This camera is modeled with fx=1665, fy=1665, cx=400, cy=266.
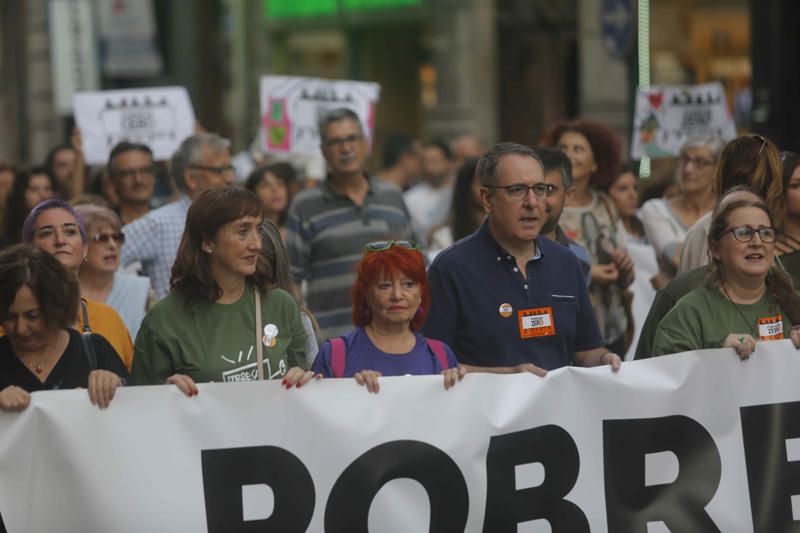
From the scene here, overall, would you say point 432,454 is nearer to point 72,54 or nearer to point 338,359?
point 338,359

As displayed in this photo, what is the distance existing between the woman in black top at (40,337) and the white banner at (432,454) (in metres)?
0.10

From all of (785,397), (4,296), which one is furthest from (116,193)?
(785,397)

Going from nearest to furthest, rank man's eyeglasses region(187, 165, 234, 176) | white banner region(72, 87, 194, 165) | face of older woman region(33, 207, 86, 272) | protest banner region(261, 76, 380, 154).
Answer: face of older woman region(33, 207, 86, 272) → man's eyeglasses region(187, 165, 234, 176) → white banner region(72, 87, 194, 165) → protest banner region(261, 76, 380, 154)

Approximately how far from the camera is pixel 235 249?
5773 mm

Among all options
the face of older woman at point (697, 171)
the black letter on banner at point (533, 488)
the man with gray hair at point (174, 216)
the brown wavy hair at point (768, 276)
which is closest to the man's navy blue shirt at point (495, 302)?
the black letter on banner at point (533, 488)

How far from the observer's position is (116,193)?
30.7ft

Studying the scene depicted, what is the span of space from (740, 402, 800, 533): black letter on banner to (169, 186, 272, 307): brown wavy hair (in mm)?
1930

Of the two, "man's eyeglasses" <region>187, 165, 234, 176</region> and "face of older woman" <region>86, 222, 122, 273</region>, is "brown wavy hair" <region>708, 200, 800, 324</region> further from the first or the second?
"man's eyeglasses" <region>187, 165, 234, 176</region>

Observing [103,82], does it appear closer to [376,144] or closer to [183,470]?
[376,144]

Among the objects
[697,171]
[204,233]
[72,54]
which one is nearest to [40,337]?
[204,233]

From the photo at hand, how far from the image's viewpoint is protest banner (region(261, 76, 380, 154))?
11.6 metres

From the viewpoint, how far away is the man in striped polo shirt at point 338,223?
8.46 meters

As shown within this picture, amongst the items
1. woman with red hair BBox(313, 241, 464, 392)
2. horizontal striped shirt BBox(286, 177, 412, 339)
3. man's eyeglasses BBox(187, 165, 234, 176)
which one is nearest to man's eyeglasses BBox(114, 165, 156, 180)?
man's eyeglasses BBox(187, 165, 234, 176)

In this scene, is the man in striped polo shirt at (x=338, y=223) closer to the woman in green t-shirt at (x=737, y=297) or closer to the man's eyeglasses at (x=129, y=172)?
the man's eyeglasses at (x=129, y=172)
